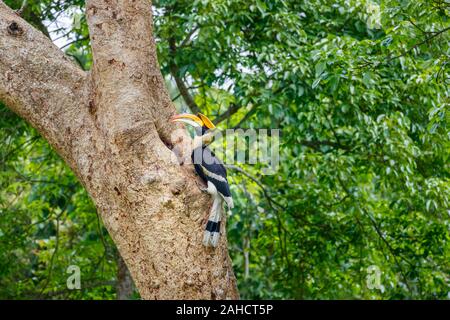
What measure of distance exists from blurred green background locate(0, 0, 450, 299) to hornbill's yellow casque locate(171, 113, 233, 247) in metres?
1.30

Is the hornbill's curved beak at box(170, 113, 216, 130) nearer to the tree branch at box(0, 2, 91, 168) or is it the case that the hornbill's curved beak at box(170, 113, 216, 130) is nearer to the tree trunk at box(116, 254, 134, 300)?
the tree branch at box(0, 2, 91, 168)

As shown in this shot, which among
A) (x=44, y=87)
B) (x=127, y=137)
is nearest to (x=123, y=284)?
(x=44, y=87)

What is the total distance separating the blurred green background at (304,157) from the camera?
5.19 metres

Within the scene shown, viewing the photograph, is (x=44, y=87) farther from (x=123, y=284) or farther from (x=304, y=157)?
(x=123, y=284)

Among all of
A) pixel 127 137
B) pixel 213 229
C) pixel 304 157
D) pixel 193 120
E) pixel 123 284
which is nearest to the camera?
pixel 213 229

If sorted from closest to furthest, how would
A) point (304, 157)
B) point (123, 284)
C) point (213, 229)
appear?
point (213, 229)
point (304, 157)
point (123, 284)

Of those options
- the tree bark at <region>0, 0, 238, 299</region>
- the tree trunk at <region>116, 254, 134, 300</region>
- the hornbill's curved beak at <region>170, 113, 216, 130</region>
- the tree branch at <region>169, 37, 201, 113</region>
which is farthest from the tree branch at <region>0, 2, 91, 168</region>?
the tree trunk at <region>116, 254, 134, 300</region>

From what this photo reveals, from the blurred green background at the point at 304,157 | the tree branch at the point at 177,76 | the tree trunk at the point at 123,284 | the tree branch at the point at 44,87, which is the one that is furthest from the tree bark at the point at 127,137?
the tree trunk at the point at 123,284

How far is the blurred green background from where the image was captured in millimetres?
5191

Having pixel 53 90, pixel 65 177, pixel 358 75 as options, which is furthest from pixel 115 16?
pixel 65 177

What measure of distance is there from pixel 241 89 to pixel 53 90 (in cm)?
208

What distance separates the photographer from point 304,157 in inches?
221

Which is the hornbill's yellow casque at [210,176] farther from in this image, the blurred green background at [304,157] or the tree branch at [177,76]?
the tree branch at [177,76]

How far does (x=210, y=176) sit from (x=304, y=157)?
98.3 inches
